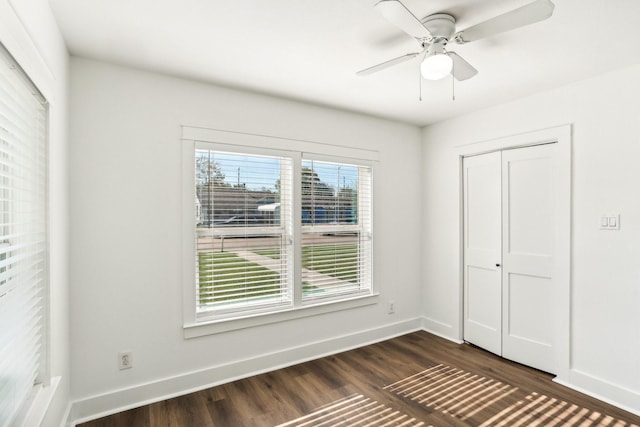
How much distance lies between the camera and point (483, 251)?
10.9 ft

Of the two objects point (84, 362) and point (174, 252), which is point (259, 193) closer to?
point (174, 252)

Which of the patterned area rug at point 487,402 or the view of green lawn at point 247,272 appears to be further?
the view of green lawn at point 247,272

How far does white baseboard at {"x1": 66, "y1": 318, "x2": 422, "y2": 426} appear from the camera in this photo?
2.20 meters

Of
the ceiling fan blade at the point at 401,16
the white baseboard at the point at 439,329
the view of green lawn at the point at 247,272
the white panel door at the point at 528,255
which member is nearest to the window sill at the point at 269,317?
the view of green lawn at the point at 247,272

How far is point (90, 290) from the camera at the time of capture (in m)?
2.21

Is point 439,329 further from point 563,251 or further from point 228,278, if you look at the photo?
point 228,278

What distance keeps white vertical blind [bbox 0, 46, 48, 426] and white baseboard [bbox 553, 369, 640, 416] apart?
3.51m

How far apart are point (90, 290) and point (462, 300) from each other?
340cm

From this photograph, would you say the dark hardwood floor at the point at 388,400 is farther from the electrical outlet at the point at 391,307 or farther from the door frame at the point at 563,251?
the electrical outlet at the point at 391,307

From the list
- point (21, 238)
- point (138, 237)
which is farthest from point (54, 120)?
point (138, 237)

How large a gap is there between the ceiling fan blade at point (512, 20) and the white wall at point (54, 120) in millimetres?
1927

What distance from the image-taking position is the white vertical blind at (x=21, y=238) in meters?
1.20

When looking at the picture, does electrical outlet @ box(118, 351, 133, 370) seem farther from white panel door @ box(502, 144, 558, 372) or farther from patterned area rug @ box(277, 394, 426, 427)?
white panel door @ box(502, 144, 558, 372)

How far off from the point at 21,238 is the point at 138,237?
944 millimetres
